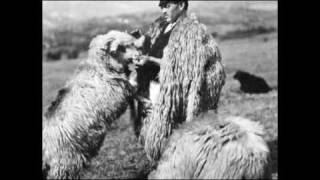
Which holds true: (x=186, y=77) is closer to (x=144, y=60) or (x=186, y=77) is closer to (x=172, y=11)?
(x=144, y=60)

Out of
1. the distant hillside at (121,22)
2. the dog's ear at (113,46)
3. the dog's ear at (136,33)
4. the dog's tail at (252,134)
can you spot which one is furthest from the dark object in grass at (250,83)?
the dog's tail at (252,134)

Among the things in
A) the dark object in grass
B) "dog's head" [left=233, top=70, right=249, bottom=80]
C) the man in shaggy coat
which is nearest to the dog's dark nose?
the man in shaggy coat

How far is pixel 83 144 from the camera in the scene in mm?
4176

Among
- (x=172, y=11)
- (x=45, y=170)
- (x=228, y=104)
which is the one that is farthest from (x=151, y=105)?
(x=228, y=104)

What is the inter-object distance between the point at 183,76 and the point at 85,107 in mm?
893

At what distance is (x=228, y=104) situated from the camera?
23.2ft

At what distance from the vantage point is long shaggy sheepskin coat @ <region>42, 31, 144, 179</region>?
4070 mm

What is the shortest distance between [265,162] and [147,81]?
5.40 feet

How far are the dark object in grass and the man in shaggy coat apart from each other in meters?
3.88

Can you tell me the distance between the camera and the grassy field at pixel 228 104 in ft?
17.7

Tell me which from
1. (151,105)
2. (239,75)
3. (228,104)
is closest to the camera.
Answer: (151,105)

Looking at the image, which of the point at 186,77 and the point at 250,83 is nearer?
the point at 186,77

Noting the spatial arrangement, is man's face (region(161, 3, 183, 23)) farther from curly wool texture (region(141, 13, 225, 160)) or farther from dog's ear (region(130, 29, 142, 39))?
dog's ear (region(130, 29, 142, 39))

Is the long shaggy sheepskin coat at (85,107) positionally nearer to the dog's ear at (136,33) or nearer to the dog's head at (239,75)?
the dog's ear at (136,33)
